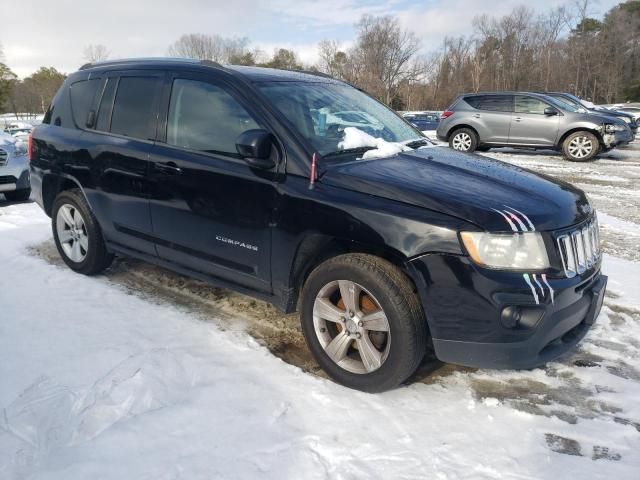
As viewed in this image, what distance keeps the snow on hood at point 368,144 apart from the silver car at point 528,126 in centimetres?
1098

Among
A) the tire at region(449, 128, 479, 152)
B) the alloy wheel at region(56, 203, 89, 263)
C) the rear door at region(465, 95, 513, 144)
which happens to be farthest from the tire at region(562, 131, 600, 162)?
the alloy wheel at region(56, 203, 89, 263)

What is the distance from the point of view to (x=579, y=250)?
2756 mm

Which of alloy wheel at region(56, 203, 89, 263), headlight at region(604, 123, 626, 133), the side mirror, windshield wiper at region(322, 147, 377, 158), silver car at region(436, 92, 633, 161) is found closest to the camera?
the side mirror

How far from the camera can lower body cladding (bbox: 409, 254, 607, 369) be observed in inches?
96.5

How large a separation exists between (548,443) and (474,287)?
2.71 ft

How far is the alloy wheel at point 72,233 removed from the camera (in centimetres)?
445

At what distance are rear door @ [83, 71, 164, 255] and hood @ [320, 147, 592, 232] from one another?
5.15 ft

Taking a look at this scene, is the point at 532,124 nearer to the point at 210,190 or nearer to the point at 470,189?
the point at 470,189

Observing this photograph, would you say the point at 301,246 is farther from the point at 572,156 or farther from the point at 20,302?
the point at 572,156

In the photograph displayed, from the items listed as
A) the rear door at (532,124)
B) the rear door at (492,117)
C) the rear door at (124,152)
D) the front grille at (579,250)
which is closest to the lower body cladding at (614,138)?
the rear door at (532,124)

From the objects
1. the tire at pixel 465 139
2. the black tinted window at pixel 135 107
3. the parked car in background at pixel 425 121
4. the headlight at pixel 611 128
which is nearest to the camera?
the black tinted window at pixel 135 107

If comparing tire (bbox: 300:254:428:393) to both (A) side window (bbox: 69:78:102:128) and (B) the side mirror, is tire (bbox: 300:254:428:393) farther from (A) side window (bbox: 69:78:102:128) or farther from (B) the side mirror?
(A) side window (bbox: 69:78:102:128)

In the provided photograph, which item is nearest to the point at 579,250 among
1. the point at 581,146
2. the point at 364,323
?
the point at 364,323

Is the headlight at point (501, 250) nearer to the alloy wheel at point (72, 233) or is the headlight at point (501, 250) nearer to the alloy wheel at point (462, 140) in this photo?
the alloy wheel at point (72, 233)
